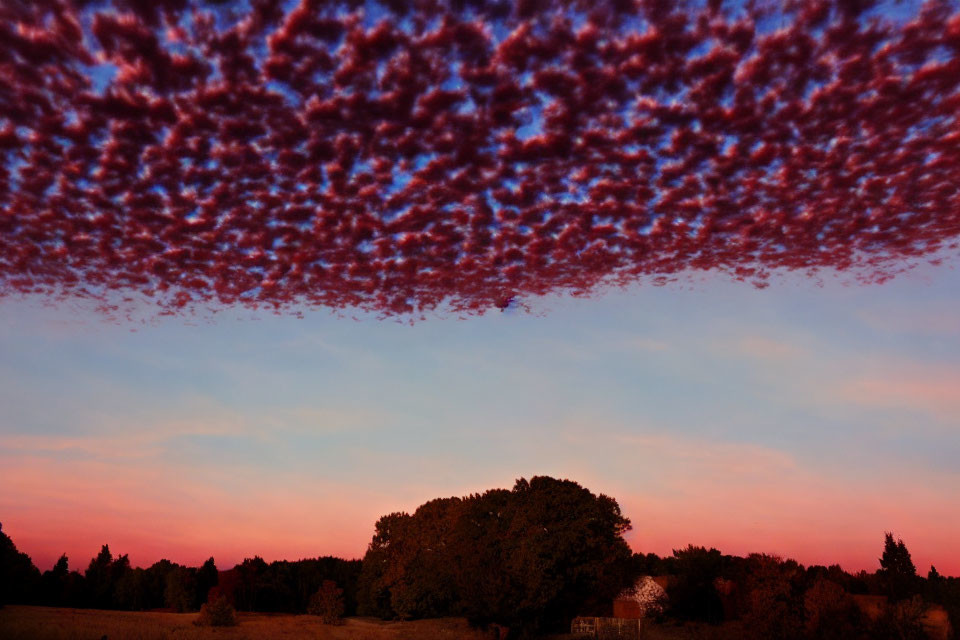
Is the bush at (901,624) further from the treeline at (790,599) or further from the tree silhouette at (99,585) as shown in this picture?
the tree silhouette at (99,585)

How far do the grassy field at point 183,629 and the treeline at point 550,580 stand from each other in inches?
140

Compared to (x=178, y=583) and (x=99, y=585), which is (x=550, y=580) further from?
(x=99, y=585)

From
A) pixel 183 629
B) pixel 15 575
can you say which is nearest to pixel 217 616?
pixel 183 629

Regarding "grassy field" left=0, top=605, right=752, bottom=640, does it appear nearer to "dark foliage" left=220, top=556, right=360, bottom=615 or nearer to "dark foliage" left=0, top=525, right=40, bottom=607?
"dark foliage" left=0, top=525, right=40, bottom=607

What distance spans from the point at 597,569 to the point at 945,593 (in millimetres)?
27315

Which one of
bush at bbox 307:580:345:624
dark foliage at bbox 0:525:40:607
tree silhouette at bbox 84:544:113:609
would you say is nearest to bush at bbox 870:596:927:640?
bush at bbox 307:580:345:624

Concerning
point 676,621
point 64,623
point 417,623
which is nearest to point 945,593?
point 676,621

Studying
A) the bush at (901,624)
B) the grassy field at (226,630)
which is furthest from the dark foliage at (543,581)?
the grassy field at (226,630)

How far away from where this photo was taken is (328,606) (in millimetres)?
66750

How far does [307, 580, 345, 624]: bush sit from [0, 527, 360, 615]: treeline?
2099 cm

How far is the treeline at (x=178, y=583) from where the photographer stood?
273 feet

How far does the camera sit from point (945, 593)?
5356 centimetres

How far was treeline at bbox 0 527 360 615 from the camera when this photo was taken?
83.2m

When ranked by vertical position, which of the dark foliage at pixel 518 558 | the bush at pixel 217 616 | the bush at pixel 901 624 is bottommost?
the bush at pixel 901 624
